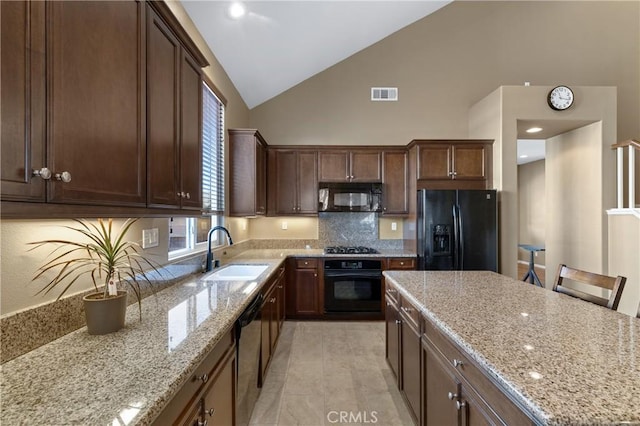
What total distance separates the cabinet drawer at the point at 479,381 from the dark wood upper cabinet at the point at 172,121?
1.53 metres

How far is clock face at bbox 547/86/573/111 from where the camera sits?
3.55 meters

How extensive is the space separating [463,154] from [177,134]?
11.5 ft

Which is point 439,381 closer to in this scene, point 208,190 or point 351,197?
point 208,190

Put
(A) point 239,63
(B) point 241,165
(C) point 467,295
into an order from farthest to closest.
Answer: (B) point 241,165 → (A) point 239,63 → (C) point 467,295

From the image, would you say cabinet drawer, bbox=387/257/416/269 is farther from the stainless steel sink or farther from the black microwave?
the stainless steel sink

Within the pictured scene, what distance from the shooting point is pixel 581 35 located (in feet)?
13.9

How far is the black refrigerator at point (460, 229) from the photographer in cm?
344

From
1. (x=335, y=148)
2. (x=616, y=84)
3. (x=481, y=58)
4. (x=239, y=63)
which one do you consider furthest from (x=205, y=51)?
(x=616, y=84)

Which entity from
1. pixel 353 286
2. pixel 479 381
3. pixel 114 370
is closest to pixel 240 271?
pixel 353 286

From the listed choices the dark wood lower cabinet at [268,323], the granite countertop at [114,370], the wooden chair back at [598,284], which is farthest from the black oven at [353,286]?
the granite countertop at [114,370]

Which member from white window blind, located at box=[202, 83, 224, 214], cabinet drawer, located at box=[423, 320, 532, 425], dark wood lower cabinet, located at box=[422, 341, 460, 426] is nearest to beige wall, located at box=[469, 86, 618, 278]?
dark wood lower cabinet, located at box=[422, 341, 460, 426]

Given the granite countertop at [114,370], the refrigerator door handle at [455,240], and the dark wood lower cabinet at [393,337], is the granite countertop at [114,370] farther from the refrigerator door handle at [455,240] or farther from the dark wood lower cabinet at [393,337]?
the refrigerator door handle at [455,240]

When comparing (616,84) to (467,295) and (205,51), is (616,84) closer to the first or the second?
(467,295)

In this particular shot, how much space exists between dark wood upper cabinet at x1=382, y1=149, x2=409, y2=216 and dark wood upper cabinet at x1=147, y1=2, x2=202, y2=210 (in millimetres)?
2768
